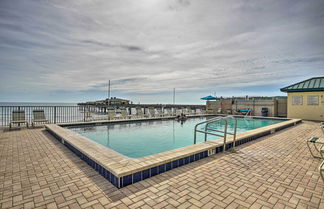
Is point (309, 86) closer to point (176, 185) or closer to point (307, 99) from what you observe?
point (307, 99)

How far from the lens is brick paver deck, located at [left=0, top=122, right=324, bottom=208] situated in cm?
202

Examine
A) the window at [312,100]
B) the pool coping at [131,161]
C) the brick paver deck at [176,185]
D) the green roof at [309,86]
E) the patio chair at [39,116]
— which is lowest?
the brick paver deck at [176,185]

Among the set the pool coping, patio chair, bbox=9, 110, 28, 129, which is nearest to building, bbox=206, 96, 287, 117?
the pool coping

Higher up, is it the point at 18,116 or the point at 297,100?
the point at 297,100

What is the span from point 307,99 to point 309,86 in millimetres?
938

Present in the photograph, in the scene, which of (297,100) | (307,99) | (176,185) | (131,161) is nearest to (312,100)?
(307,99)

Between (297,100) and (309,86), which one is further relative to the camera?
(297,100)

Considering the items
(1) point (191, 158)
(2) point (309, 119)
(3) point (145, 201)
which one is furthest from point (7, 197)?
(2) point (309, 119)

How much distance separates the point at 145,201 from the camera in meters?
2.05

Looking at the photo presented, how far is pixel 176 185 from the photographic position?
8.05 feet

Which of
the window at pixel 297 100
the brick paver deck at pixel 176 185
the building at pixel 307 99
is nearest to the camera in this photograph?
the brick paver deck at pixel 176 185

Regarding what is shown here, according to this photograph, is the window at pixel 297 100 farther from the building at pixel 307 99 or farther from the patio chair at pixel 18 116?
the patio chair at pixel 18 116

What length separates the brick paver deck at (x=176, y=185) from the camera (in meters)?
2.02

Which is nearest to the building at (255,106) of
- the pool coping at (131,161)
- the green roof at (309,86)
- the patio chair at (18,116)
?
the green roof at (309,86)
